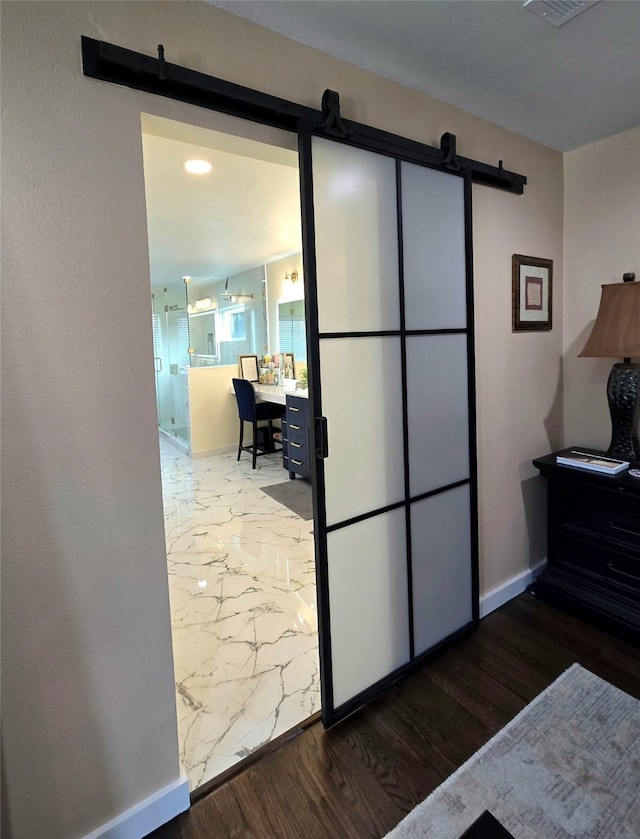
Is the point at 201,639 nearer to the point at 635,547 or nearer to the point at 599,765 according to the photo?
the point at 599,765

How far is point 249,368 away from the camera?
577cm

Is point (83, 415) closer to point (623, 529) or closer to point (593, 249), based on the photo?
point (623, 529)

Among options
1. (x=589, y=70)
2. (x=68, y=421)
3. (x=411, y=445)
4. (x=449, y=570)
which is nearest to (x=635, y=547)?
(x=449, y=570)

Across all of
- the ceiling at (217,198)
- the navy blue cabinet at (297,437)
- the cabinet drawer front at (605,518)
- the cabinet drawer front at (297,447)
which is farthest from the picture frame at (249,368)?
the cabinet drawer front at (605,518)

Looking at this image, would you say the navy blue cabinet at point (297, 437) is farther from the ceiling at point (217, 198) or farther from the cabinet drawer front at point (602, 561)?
the cabinet drawer front at point (602, 561)

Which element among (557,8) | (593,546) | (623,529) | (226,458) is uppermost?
(557,8)

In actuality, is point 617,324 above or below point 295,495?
above

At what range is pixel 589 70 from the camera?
167 cm

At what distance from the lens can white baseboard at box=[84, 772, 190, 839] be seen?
4.18 feet

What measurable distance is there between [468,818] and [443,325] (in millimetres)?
1694

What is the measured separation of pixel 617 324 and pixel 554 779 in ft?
5.92

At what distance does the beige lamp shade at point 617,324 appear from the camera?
1978 mm

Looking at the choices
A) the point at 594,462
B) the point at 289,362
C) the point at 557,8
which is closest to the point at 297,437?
the point at 289,362

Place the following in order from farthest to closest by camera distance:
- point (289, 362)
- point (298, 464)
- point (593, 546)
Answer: point (289, 362)
point (298, 464)
point (593, 546)
